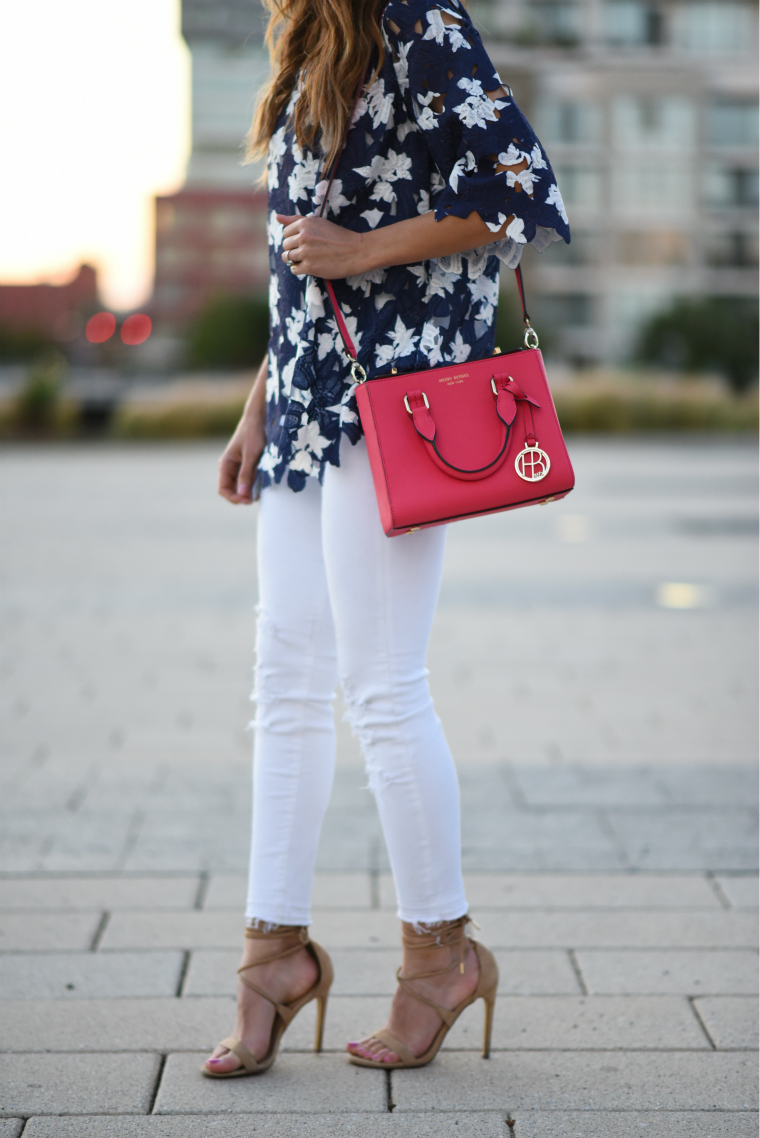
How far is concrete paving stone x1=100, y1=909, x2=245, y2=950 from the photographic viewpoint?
8.29 ft

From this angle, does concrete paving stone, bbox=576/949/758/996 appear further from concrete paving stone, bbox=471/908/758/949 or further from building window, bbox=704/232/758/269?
building window, bbox=704/232/758/269

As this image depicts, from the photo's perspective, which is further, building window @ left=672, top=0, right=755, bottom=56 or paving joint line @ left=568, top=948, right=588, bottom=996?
building window @ left=672, top=0, right=755, bottom=56

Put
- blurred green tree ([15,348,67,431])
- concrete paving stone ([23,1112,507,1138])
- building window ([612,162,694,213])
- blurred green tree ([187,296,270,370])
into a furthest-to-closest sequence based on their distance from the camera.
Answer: building window ([612,162,694,213])
blurred green tree ([187,296,270,370])
blurred green tree ([15,348,67,431])
concrete paving stone ([23,1112,507,1138])

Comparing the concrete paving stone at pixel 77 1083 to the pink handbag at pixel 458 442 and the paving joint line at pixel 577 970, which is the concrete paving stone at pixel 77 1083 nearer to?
the paving joint line at pixel 577 970

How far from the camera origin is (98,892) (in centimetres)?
280

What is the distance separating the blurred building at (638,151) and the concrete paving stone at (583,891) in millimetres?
57009

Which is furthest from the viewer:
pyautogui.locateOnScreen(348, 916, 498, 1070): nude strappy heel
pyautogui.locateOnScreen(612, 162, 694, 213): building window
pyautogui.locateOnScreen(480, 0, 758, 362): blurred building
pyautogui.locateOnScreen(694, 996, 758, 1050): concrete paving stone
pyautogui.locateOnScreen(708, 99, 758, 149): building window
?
pyautogui.locateOnScreen(708, 99, 758, 149): building window

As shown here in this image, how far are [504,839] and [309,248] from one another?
1808mm

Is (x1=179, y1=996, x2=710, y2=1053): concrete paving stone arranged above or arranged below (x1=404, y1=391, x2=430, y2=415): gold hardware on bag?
below

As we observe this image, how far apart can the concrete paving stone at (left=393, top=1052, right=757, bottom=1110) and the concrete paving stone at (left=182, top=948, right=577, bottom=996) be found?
275 millimetres

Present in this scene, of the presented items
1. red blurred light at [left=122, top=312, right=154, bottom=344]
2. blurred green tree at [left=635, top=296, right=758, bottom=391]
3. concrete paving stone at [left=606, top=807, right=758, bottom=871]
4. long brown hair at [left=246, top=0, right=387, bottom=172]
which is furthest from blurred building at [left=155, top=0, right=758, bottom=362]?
long brown hair at [left=246, top=0, right=387, bottom=172]

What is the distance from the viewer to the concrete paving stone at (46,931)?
98.9 inches

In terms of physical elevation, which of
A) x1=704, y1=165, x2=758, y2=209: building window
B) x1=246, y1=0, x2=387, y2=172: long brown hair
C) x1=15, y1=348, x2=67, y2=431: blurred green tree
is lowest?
x1=15, y1=348, x2=67, y2=431: blurred green tree

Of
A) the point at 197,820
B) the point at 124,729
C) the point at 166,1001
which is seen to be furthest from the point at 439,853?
the point at 124,729
